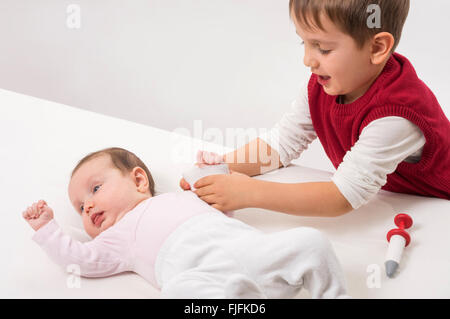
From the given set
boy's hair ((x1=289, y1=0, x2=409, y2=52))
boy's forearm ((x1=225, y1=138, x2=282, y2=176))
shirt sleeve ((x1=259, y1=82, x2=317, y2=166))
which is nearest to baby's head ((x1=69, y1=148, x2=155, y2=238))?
boy's forearm ((x1=225, y1=138, x2=282, y2=176))

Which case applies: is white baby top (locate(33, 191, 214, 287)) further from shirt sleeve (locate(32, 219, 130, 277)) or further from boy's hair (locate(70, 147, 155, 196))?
boy's hair (locate(70, 147, 155, 196))

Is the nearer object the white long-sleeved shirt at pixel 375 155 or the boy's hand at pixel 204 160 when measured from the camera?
the white long-sleeved shirt at pixel 375 155

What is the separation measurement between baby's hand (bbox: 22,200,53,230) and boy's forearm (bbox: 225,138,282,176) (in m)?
0.46

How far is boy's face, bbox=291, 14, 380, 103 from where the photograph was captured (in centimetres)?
105

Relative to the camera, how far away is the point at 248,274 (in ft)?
3.03

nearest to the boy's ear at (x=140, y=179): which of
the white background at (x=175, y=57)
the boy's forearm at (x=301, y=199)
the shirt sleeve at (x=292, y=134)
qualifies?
the boy's forearm at (x=301, y=199)

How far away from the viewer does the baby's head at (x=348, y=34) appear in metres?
1.02

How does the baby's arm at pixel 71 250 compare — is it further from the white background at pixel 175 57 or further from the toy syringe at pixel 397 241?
the white background at pixel 175 57

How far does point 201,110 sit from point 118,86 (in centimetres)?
42

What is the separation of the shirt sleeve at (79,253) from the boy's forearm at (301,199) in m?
0.30

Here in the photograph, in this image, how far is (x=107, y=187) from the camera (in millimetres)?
1124

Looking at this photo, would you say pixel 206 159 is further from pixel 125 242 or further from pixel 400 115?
pixel 400 115

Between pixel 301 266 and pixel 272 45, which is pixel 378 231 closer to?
pixel 301 266
